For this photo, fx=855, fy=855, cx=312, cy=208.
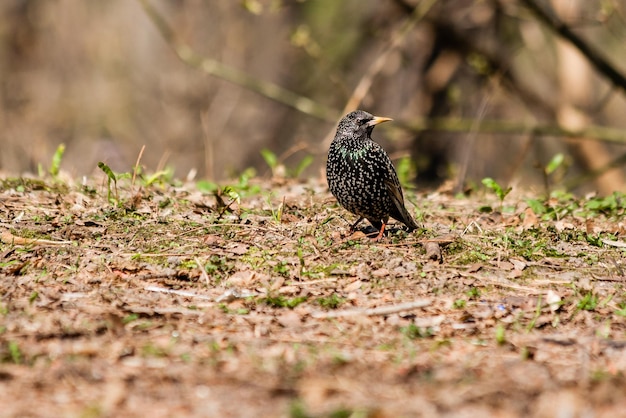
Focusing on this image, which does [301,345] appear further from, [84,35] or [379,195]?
[84,35]

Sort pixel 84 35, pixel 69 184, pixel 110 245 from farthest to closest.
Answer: pixel 84 35
pixel 69 184
pixel 110 245

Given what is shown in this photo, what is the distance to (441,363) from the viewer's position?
12.6 feet

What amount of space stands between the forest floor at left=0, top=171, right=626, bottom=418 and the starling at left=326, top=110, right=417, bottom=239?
0.19 m

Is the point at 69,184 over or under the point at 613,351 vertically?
over

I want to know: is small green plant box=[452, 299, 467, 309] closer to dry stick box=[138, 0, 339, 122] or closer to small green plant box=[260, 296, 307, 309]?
small green plant box=[260, 296, 307, 309]

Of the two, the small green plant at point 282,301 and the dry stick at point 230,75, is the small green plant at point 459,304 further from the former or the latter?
the dry stick at point 230,75

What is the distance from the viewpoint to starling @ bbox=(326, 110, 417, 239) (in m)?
5.65

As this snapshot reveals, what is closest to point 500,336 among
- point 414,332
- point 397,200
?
point 414,332

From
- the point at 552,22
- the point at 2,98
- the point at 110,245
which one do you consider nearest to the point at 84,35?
the point at 2,98

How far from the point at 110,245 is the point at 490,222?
270 cm

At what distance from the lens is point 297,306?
4617 millimetres

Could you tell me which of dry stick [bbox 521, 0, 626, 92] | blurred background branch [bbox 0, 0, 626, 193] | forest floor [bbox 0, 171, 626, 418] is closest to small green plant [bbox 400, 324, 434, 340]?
forest floor [bbox 0, 171, 626, 418]

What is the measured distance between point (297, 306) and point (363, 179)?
4.40 ft

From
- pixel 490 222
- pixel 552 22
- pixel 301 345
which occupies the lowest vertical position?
pixel 301 345
